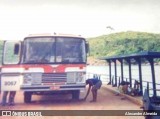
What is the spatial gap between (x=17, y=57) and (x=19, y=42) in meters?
0.46

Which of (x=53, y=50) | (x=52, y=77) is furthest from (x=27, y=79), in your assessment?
(x=53, y=50)

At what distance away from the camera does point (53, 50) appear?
25.2ft

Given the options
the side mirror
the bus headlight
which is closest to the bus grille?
the bus headlight

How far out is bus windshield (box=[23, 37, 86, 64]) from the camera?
24.9 ft

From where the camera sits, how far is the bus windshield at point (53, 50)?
7.58 metres

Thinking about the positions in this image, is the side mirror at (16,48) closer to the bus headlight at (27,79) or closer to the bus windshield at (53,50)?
the bus windshield at (53,50)

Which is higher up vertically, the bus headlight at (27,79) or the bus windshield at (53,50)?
the bus windshield at (53,50)

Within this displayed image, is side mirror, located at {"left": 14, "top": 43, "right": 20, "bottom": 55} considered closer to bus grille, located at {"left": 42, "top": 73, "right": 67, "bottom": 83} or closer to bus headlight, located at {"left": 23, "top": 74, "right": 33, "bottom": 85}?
bus headlight, located at {"left": 23, "top": 74, "right": 33, "bottom": 85}

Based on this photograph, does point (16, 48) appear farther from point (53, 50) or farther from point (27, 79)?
point (53, 50)

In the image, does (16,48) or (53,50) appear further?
(53,50)

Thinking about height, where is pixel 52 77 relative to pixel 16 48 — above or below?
below

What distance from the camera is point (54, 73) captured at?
762cm

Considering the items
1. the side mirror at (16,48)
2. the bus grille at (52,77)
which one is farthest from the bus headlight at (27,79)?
the side mirror at (16,48)

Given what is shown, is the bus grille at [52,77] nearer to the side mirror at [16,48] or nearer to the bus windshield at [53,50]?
the bus windshield at [53,50]
